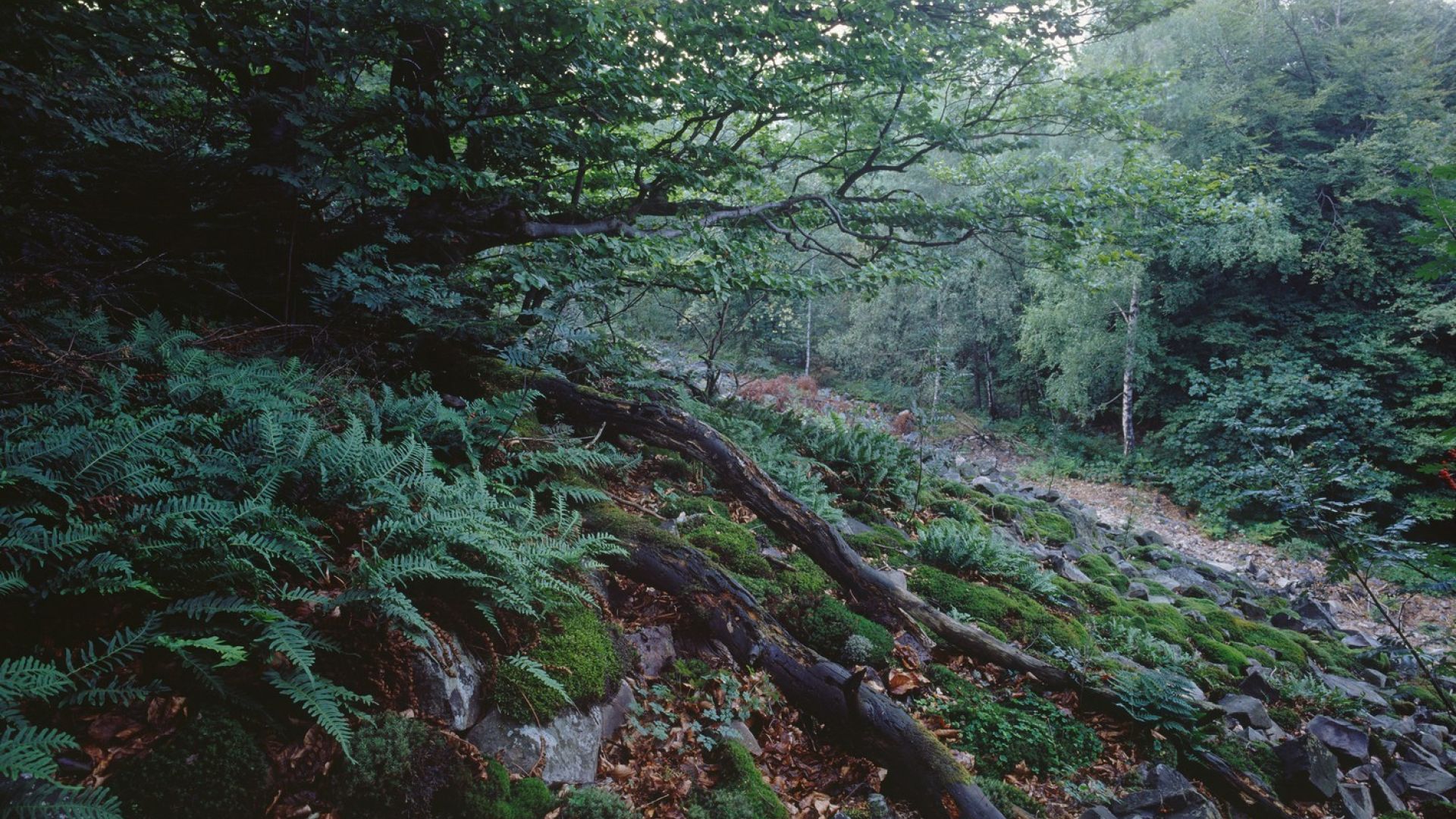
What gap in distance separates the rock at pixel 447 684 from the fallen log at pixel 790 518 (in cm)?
305

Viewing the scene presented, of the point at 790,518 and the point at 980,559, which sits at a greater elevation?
the point at 790,518

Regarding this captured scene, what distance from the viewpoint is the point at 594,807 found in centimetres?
247

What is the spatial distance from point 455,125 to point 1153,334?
21.7m

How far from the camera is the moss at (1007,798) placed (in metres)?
3.25

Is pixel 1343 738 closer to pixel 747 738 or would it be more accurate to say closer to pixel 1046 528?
pixel 747 738

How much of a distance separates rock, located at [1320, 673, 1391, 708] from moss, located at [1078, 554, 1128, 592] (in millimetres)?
1983

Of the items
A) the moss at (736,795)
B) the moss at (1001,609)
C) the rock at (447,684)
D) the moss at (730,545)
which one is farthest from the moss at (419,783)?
the moss at (1001,609)

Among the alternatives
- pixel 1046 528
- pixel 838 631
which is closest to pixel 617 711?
pixel 838 631

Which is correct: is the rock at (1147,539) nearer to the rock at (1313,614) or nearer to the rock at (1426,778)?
the rock at (1313,614)

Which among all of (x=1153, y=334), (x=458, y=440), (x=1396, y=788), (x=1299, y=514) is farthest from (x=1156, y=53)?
(x=458, y=440)

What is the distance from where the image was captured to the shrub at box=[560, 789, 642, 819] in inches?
96.5

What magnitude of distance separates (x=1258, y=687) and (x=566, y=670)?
617 centimetres

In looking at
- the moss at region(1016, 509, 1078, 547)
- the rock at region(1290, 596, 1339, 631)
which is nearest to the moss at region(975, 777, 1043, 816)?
the moss at region(1016, 509, 1078, 547)

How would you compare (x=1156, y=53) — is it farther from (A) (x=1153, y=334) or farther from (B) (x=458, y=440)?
(B) (x=458, y=440)
